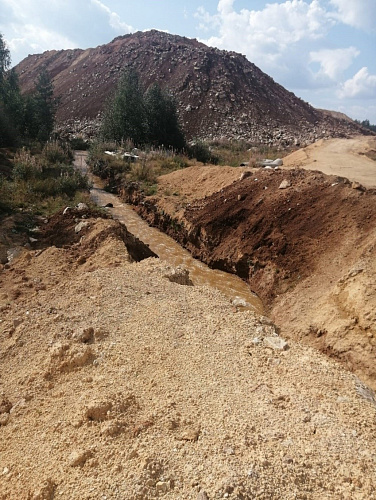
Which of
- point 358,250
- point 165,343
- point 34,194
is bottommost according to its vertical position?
point 165,343

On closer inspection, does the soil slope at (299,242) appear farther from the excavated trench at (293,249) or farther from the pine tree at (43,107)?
the pine tree at (43,107)

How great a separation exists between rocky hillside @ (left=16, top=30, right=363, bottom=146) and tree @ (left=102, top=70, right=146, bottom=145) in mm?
→ 9963

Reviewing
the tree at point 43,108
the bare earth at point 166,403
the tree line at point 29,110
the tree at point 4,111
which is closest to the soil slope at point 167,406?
the bare earth at point 166,403

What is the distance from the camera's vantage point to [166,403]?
3537 mm

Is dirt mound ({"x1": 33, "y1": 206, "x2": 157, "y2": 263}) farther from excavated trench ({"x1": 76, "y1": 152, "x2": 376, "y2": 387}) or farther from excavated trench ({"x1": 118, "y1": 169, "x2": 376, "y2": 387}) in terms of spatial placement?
excavated trench ({"x1": 118, "y1": 169, "x2": 376, "y2": 387})

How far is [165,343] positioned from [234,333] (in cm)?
97

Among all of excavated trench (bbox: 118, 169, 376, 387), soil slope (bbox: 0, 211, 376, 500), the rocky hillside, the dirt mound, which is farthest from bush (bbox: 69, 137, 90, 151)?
soil slope (bbox: 0, 211, 376, 500)

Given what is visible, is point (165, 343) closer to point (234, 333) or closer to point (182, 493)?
point (234, 333)

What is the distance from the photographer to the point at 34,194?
11070mm

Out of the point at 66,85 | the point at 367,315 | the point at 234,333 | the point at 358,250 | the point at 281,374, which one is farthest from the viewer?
the point at 66,85

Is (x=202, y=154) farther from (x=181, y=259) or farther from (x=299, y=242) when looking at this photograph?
(x=299, y=242)

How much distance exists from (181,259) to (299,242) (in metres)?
3.54

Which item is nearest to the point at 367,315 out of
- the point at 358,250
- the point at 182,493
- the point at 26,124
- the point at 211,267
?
the point at 358,250

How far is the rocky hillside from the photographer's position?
34522 mm
